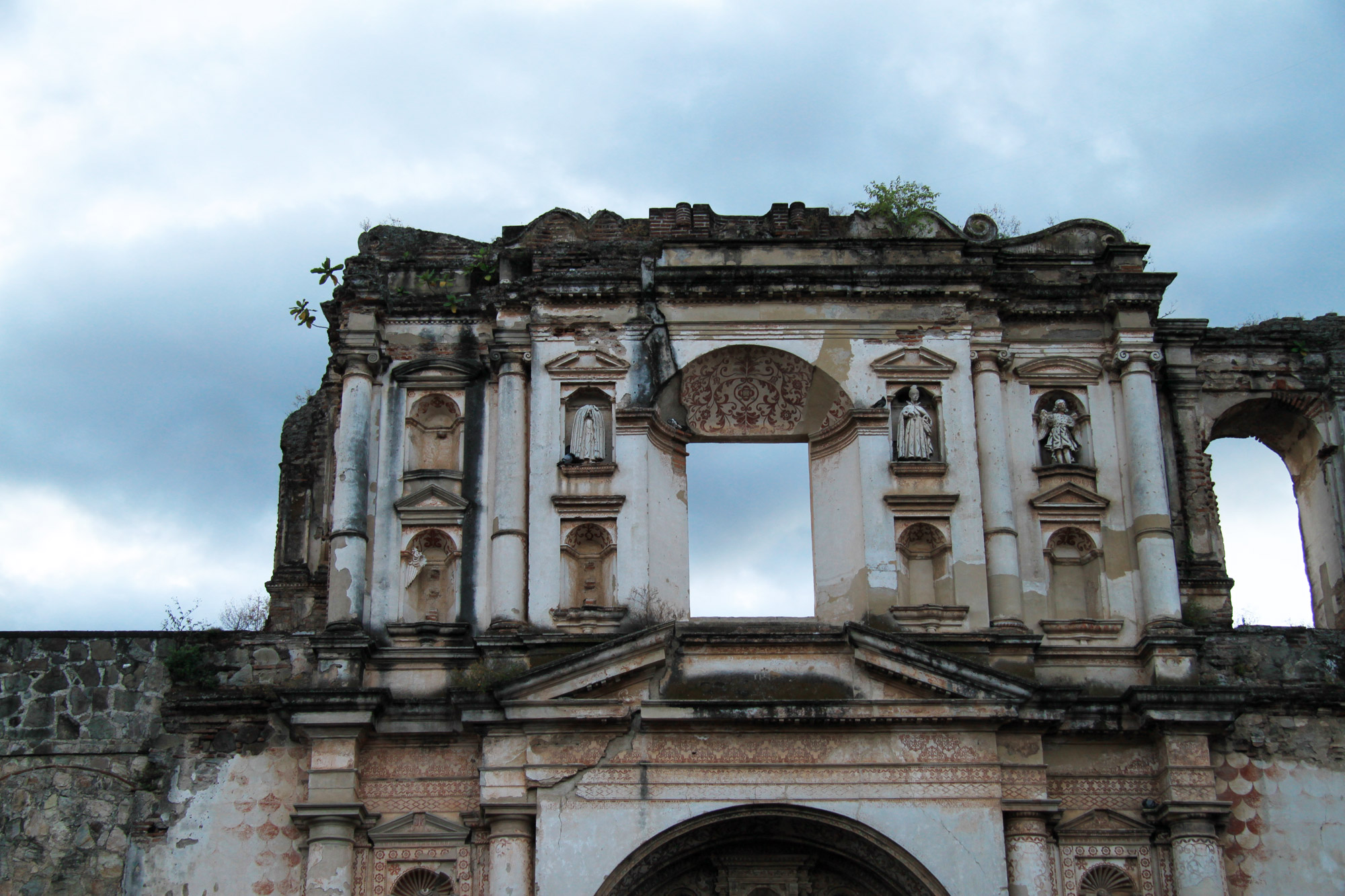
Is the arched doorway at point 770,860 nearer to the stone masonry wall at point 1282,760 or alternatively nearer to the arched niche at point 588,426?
the stone masonry wall at point 1282,760

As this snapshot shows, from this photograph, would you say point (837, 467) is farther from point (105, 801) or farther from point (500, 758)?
point (105, 801)

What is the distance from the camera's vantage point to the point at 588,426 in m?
16.1

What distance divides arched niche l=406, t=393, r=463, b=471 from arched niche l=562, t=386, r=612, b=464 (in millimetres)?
1154

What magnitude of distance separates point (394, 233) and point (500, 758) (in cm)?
599

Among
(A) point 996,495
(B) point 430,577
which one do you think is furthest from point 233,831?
(A) point 996,495

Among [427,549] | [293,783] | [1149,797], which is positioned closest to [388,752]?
[293,783]

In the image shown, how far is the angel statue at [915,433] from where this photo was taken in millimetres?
16016

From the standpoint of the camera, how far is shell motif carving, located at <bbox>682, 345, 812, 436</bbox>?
16688 millimetres

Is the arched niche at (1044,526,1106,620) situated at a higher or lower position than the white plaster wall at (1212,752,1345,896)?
higher

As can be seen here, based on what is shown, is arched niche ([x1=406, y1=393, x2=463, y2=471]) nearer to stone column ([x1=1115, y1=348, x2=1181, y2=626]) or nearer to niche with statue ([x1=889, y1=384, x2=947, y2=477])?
niche with statue ([x1=889, y1=384, x2=947, y2=477])

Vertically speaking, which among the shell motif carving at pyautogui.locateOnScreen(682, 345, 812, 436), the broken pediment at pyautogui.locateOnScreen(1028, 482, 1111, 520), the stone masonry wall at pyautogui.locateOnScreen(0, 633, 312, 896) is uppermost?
the shell motif carving at pyautogui.locateOnScreen(682, 345, 812, 436)

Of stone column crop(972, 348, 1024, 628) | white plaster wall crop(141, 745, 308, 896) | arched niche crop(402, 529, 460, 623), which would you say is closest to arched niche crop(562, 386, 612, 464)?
arched niche crop(402, 529, 460, 623)

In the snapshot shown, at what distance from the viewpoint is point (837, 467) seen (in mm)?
16422

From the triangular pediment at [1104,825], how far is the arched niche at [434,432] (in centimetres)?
685
